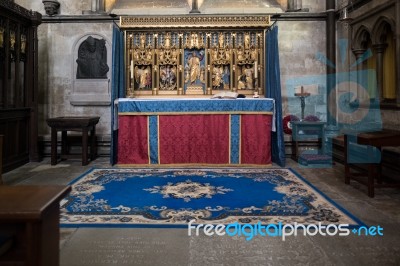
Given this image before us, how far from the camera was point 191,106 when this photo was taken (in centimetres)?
638

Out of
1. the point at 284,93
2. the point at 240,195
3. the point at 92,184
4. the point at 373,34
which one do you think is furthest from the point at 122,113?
the point at 373,34

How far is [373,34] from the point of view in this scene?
5.94 m

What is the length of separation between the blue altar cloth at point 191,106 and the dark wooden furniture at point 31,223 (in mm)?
4828

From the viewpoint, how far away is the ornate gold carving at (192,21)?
7.19 m

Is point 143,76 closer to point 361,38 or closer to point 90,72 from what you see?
point 90,72

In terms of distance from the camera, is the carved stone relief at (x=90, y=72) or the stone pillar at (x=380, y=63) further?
the carved stone relief at (x=90, y=72)

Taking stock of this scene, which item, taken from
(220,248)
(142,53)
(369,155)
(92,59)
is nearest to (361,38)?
(369,155)

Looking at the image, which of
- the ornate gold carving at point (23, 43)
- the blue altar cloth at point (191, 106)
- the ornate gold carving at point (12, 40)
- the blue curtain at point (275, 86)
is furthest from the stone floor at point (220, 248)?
the ornate gold carving at point (23, 43)

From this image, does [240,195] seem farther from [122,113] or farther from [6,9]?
[6,9]

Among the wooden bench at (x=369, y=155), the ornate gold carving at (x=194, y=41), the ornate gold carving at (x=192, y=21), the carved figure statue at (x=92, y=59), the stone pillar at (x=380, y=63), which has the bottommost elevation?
the wooden bench at (x=369, y=155)

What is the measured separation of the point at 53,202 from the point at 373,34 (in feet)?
20.2

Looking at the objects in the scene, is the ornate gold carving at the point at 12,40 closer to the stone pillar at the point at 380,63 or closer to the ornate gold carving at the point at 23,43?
the ornate gold carving at the point at 23,43

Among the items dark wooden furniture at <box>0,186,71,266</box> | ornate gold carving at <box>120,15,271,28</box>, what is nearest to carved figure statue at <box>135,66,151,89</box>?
ornate gold carving at <box>120,15,271,28</box>

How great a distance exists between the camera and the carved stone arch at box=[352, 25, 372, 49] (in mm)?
6438
